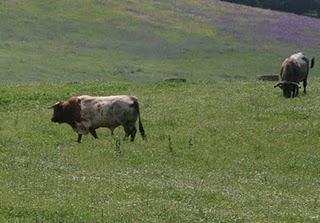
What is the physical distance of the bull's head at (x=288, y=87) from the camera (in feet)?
125

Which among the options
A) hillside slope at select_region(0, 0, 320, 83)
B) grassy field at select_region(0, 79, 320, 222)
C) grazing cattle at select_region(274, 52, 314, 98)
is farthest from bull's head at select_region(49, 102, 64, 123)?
hillside slope at select_region(0, 0, 320, 83)

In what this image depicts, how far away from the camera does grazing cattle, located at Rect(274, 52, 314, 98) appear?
38406 mm

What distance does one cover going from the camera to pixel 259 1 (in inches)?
4230

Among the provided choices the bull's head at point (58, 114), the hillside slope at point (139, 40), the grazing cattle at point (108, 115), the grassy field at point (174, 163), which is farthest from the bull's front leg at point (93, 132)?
the hillside slope at point (139, 40)

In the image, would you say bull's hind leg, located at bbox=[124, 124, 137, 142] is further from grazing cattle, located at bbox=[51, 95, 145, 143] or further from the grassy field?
the grassy field

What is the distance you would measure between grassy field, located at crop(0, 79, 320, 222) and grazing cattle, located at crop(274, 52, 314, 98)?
0.68 meters

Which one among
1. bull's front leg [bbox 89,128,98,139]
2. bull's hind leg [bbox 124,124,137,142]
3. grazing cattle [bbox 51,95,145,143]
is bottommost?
bull's front leg [bbox 89,128,98,139]

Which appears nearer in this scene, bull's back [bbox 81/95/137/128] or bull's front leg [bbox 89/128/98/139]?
bull's back [bbox 81/95/137/128]

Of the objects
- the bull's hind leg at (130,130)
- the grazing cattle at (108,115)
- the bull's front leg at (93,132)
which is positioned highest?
the grazing cattle at (108,115)

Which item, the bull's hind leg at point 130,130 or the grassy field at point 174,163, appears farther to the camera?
the bull's hind leg at point 130,130

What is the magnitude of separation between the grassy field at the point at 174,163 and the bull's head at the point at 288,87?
1.89 ft

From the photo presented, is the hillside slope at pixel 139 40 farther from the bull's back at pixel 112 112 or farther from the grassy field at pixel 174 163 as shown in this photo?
the bull's back at pixel 112 112

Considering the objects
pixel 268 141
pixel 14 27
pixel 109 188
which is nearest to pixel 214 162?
pixel 268 141

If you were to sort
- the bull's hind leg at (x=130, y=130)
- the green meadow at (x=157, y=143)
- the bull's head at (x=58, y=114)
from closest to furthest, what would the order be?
1. the green meadow at (x=157, y=143)
2. the bull's hind leg at (x=130, y=130)
3. the bull's head at (x=58, y=114)
